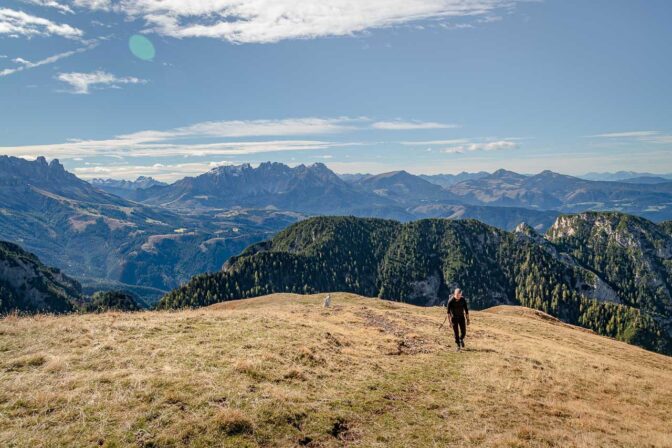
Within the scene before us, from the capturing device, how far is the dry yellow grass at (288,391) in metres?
13.5

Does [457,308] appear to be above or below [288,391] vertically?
below

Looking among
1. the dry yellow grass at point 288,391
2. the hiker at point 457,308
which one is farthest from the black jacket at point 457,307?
the dry yellow grass at point 288,391

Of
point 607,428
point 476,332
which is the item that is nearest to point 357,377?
point 607,428

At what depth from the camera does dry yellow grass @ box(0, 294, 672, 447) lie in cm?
1355

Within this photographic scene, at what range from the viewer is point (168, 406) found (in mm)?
14445

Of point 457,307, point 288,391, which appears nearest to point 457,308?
point 457,307

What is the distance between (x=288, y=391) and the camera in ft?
56.4

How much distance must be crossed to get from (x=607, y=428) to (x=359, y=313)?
30154 mm

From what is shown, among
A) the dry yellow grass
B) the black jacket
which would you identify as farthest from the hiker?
the dry yellow grass

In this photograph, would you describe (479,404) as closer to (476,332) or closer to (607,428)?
(607,428)

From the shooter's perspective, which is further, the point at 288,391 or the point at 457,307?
the point at 457,307

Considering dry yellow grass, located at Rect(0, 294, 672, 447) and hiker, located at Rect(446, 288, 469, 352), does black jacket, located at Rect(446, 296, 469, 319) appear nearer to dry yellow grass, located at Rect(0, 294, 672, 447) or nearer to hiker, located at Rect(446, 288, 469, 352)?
hiker, located at Rect(446, 288, 469, 352)

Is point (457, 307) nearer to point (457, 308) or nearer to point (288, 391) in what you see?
point (457, 308)

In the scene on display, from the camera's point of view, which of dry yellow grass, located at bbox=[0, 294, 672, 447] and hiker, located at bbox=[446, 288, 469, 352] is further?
hiker, located at bbox=[446, 288, 469, 352]
